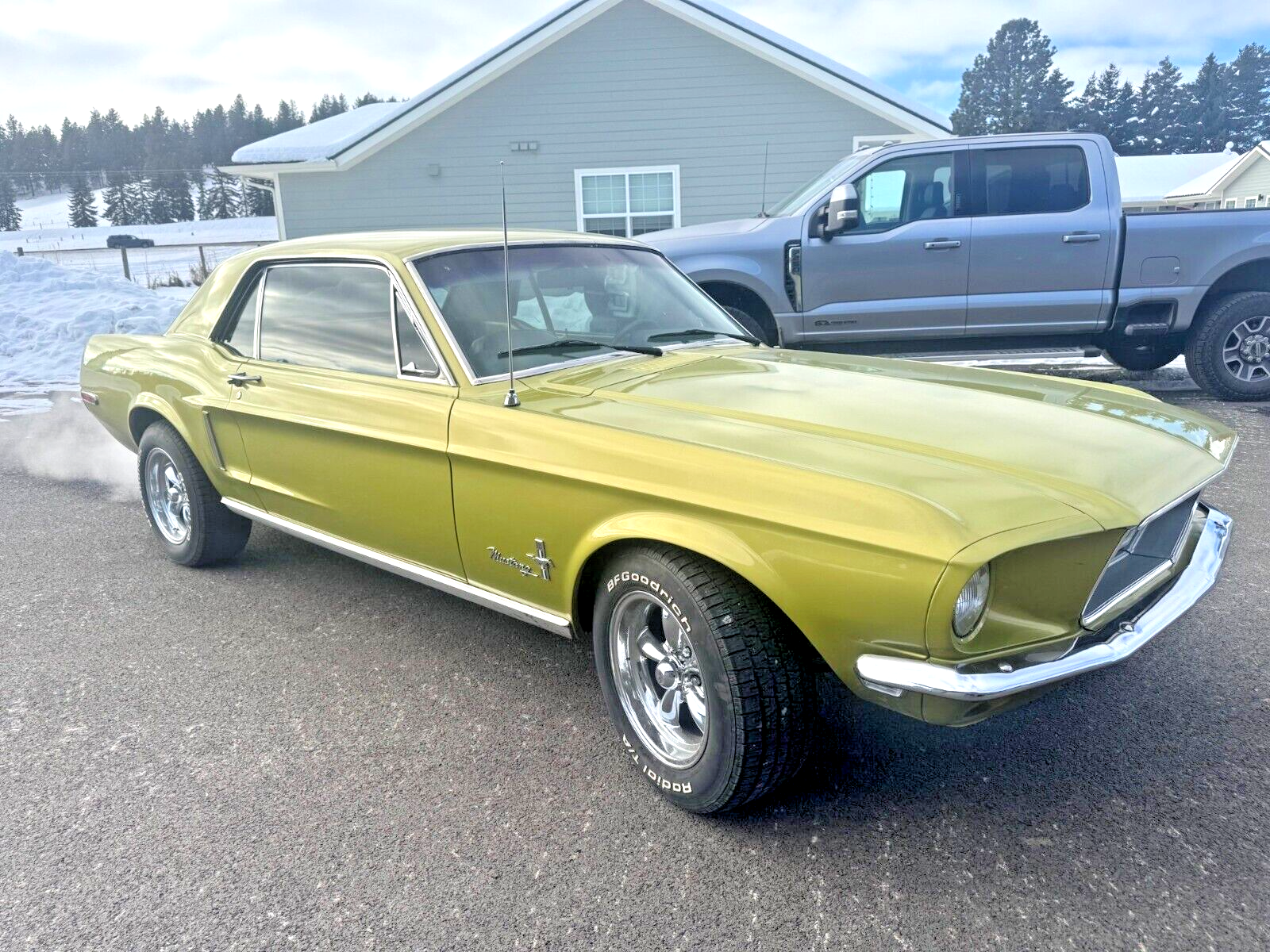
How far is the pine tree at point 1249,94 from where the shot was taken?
7269cm

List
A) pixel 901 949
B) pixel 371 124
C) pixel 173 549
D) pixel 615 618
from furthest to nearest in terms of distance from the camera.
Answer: pixel 371 124 < pixel 173 549 < pixel 615 618 < pixel 901 949

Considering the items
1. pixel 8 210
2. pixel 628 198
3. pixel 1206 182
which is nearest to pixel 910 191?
pixel 628 198

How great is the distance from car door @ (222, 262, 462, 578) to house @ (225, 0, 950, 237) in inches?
442

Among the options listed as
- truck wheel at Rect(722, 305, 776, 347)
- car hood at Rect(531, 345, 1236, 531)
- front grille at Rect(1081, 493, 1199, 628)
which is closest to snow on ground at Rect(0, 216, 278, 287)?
truck wheel at Rect(722, 305, 776, 347)

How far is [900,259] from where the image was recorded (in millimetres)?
6973

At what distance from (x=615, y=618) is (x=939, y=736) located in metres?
1.08

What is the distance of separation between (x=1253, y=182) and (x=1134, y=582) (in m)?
45.0

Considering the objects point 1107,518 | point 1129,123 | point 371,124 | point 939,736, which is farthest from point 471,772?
point 1129,123

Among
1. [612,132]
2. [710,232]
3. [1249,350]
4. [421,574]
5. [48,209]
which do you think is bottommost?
[421,574]

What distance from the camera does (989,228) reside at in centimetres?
689

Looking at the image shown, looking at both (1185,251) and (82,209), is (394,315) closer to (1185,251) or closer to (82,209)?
(1185,251)

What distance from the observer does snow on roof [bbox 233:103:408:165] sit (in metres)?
14.6

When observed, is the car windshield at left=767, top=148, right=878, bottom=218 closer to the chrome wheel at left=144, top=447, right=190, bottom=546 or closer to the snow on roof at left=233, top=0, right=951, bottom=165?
the chrome wheel at left=144, top=447, right=190, bottom=546

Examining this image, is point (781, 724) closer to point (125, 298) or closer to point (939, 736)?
point (939, 736)
